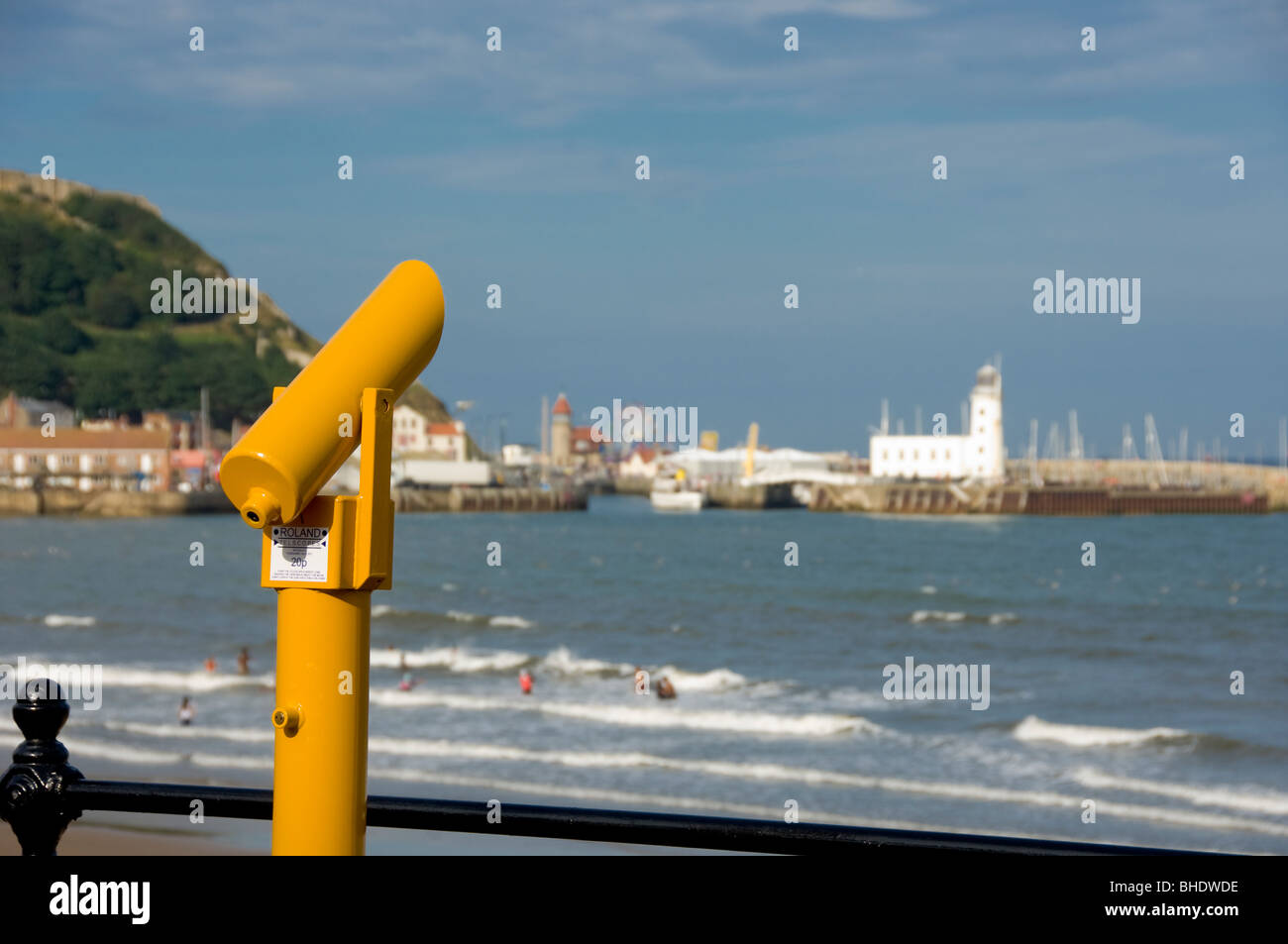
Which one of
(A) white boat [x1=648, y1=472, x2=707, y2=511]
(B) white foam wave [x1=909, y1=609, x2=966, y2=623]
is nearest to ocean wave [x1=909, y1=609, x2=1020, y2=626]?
(B) white foam wave [x1=909, y1=609, x2=966, y2=623]

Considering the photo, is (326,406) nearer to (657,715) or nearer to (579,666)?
(657,715)

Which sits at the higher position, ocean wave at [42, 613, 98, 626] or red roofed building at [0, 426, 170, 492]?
Answer: red roofed building at [0, 426, 170, 492]

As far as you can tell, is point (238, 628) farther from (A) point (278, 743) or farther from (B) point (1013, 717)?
(A) point (278, 743)

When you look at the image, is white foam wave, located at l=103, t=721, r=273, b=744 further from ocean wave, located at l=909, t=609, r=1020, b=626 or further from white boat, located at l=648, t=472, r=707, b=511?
white boat, located at l=648, t=472, r=707, b=511

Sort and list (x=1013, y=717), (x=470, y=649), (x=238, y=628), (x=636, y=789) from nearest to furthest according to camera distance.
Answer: (x=636, y=789) → (x=1013, y=717) → (x=470, y=649) → (x=238, y=628)

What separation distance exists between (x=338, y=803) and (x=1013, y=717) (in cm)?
2219

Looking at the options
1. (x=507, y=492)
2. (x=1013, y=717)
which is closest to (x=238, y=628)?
(x=1013, y=717)

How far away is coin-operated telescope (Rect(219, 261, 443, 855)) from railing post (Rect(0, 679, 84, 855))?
1.88ft

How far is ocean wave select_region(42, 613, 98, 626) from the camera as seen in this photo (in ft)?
121

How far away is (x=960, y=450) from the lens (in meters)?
128

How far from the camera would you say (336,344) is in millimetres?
2219

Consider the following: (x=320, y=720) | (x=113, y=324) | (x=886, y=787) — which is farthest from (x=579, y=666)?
(x=113, y=324)

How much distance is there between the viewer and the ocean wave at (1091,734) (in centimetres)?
2089

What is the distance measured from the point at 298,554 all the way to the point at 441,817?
1.88 feet
